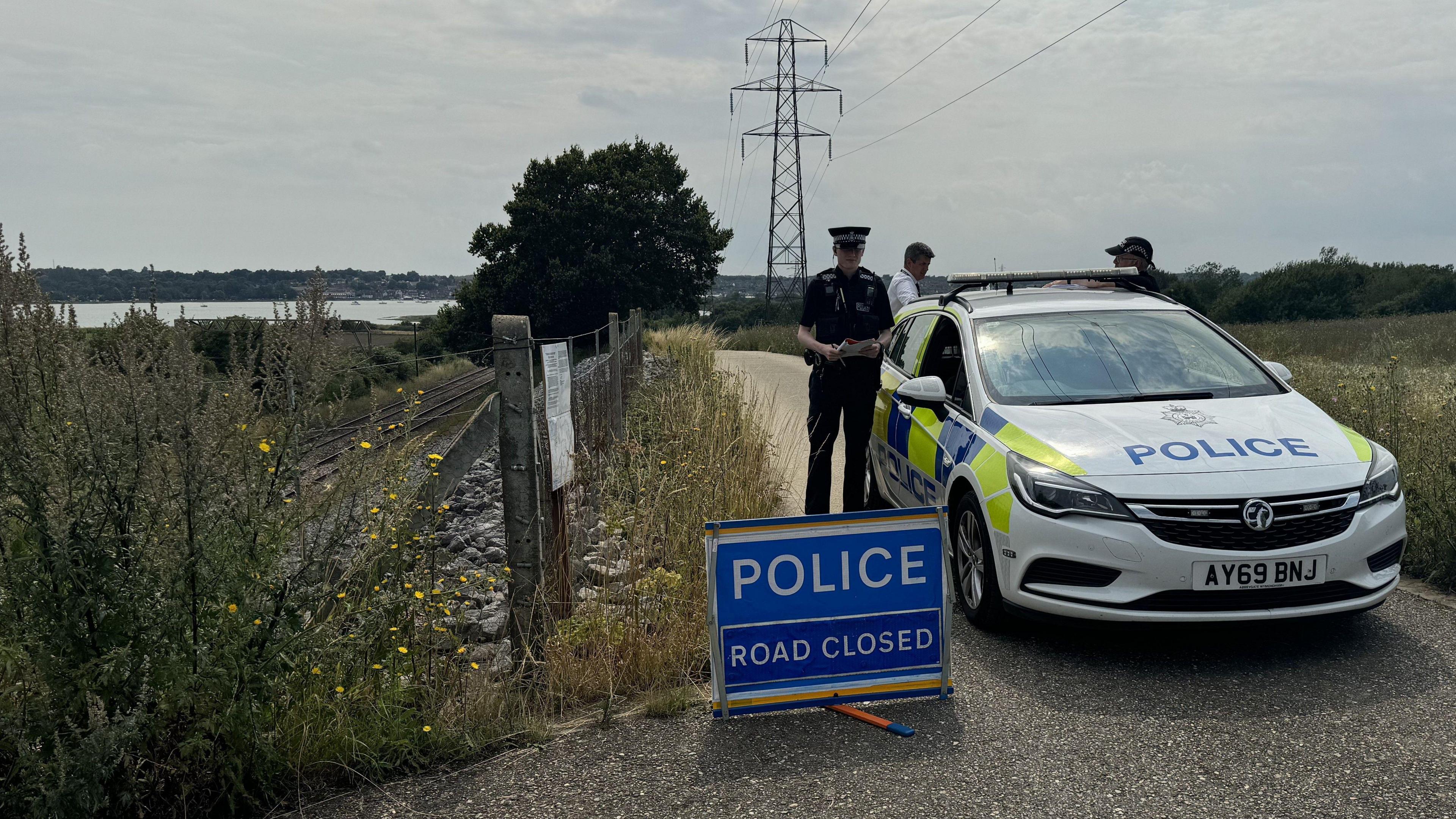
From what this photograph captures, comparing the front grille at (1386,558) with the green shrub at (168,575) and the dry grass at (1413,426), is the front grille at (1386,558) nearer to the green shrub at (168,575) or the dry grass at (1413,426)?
the dry grass at (1413,426)

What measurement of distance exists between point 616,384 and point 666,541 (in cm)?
428

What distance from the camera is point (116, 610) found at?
329cm

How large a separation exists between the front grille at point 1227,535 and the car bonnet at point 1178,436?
0.24 metres

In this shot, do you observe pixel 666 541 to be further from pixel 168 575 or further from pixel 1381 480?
pixel 1381 480

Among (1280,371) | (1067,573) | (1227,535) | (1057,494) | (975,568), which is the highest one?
(1280,371)

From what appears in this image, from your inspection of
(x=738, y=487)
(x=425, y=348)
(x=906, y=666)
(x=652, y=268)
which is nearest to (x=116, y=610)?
(x=906, y=666)

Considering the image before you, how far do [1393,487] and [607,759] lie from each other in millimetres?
3769

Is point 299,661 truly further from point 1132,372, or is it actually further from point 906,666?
point 1132,372

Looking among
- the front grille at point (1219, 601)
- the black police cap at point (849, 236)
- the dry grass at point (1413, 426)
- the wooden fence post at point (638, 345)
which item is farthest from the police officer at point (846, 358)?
the wooden fence post at point (638, 345)

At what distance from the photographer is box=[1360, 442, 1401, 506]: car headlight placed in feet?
15.5

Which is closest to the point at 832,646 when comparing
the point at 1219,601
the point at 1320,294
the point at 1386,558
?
the point at 1219,601

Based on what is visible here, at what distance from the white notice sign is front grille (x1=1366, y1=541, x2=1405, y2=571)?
12.0ft

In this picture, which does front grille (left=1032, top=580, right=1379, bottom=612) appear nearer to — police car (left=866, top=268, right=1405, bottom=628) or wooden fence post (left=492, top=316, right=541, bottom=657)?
police car (left=866, top=268, right=1405, bottom=628)

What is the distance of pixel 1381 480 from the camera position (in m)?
4.83
